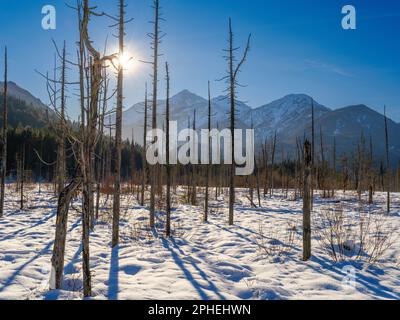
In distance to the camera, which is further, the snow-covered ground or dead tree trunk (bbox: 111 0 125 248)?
dead tree trunk (bbox: 111 0 125 248)

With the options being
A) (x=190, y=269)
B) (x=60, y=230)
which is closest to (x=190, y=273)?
(x=190, y=269)

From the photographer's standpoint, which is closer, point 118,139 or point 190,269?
point 190,269

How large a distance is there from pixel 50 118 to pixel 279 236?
7.98 meters

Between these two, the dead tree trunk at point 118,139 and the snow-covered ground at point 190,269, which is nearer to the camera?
the snow-covered ground at point 190,269

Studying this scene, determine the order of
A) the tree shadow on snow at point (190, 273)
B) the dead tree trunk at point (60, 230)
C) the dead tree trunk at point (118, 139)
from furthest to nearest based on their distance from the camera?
the dead tree trunk at point (118, 139), the tree shadow on snow at point (190, 273), the dead tree trunk at point (60, 230)

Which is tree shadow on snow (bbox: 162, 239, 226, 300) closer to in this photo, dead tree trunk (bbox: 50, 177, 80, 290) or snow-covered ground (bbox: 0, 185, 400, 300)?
snow-covered ground (bbox: 0, 185, 400, 300)

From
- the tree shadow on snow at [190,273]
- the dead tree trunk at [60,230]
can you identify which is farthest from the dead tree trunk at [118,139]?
the dead tree trunk at [60,230]

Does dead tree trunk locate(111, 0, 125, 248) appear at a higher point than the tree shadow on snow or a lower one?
higher

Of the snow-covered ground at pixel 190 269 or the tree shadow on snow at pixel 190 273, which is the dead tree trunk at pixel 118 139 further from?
the tree shadow on snow at pixel 190 273

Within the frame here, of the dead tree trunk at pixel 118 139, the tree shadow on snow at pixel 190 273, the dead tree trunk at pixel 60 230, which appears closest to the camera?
the dead tree trunk at pixel 60 230

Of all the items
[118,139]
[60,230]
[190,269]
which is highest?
[118,139]

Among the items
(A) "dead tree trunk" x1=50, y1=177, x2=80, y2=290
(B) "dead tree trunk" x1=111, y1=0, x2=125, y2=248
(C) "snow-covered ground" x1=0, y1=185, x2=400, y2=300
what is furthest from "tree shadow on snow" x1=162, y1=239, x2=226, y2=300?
(A) "dead tree trunk" x1=50, y1=177, x2=80, y2=290

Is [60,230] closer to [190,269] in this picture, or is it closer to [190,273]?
[190,273]

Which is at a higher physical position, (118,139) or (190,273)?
(118,139)
